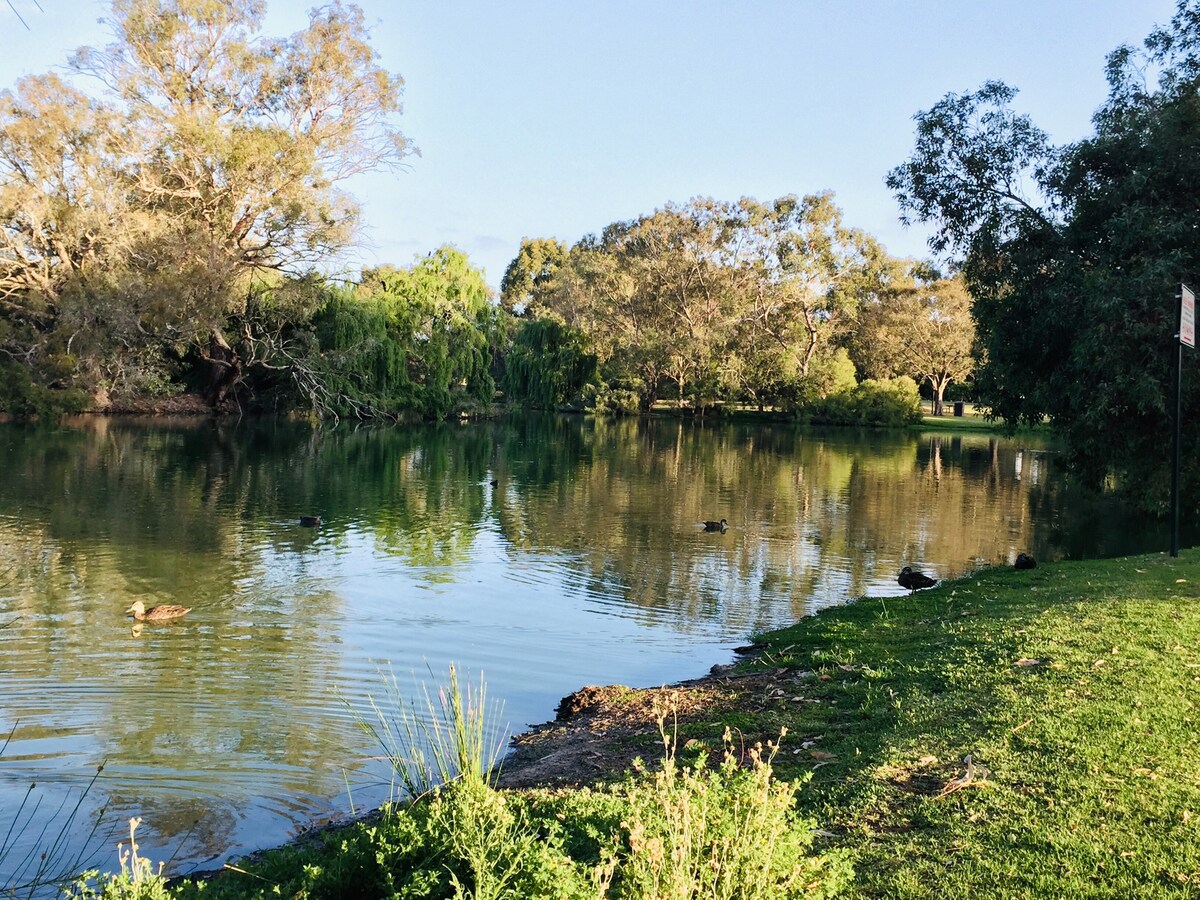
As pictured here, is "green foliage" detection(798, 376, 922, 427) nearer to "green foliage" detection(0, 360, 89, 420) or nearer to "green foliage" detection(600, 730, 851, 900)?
"green foliage" detection(0, 360, 89, 420)

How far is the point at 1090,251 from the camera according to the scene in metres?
18.7

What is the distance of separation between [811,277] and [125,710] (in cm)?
6250

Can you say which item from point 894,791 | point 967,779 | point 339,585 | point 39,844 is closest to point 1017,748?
point 967,779

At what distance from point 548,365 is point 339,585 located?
2201 inches

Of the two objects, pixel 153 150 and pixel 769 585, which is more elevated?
pixel 153 150

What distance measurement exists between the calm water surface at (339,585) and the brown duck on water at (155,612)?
253 mm

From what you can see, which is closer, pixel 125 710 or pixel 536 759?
pixel 536 759

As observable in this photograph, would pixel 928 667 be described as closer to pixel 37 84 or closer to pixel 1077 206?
pixel 1077 206

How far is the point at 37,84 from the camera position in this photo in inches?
1599

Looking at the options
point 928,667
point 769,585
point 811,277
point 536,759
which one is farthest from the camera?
point 811,277

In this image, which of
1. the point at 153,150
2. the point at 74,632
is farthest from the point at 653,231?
the point at 74,632

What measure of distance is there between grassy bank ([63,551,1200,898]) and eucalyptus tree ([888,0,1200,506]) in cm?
883

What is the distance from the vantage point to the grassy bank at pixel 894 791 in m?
3.78

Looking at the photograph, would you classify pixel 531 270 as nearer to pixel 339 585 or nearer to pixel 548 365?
pixel 548 365
